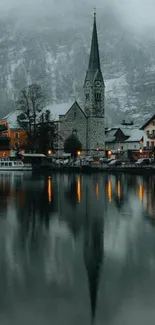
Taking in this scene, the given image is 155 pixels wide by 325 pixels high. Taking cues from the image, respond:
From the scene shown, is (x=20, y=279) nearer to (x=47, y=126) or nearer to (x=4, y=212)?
(x=4, y=212)

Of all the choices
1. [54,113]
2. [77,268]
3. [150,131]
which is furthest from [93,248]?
[54,113]

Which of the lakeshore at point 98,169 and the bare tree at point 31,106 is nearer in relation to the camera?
the lakeshore at point 98,169

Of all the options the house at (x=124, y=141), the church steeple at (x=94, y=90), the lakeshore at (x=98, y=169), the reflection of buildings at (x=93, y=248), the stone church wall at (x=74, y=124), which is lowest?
the lakeshore at (x=98, y=169)

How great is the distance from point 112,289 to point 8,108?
554ft

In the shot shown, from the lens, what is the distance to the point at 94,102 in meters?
118

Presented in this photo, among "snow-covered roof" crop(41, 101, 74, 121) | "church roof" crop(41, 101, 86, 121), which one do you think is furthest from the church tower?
"snow-covered roof" crop(41, 101, 74, 121)

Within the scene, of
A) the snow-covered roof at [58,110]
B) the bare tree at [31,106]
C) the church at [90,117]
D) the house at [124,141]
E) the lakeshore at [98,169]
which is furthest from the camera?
the house at [124,141]

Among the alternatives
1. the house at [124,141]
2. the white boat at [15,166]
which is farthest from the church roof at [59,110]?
the white boat at [15,166]

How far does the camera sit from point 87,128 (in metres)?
114

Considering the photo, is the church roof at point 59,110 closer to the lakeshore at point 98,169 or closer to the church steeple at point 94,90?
the church steeple at point 94,90

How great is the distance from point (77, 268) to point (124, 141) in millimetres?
105991

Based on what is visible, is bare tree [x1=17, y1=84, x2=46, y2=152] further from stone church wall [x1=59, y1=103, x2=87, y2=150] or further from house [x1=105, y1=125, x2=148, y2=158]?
house [x1=105, y1=125, x2=148, y2=158]

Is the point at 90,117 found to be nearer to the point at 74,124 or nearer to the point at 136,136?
the point at 74,124

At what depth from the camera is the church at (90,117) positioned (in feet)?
358
